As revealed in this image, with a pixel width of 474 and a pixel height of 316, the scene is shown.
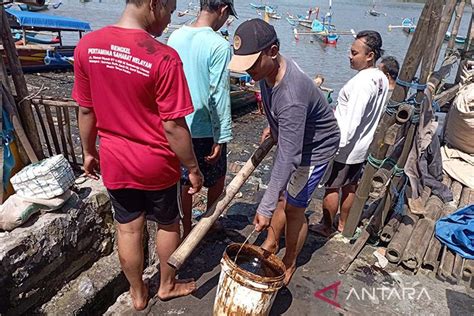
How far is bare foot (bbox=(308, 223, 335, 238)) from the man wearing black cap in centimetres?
92

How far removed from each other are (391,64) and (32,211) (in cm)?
376

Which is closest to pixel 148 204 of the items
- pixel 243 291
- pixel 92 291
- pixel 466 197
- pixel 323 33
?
pixel 243 291

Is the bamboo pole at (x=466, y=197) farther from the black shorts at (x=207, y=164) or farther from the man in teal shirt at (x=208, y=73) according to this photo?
the man in teal shirt at (x=208, y=73)

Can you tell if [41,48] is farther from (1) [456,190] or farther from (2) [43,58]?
(1) [456,190]

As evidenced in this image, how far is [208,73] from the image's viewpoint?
10.0ft

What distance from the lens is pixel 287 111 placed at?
8.03 ft

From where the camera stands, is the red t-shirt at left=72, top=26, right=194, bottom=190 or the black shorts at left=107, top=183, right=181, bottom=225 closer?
the red t-shirt at left=72, top=26, right=194, bottom=190

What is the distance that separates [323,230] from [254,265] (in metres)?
1.39

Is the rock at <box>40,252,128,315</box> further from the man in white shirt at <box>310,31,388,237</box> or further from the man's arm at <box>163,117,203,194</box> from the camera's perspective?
the man in white shirt at <box>310,31,388,237</box>

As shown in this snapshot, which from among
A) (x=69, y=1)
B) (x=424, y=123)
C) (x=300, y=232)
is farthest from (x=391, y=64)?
(x=69, y=1)

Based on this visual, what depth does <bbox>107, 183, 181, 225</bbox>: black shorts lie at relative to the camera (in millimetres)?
2559

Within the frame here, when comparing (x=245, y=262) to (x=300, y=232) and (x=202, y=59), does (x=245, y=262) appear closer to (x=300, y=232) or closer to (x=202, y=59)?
(x=300, y=232)

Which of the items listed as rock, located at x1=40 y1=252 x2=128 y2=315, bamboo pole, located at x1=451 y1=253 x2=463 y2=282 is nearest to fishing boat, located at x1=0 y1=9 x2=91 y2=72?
rock, located at x1=40 y1=252 x2=128 y2=315

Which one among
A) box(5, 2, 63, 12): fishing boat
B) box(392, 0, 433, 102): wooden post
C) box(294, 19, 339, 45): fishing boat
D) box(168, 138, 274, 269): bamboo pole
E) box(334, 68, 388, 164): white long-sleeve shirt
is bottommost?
box(294, 19, 339, 45): fishing boat
